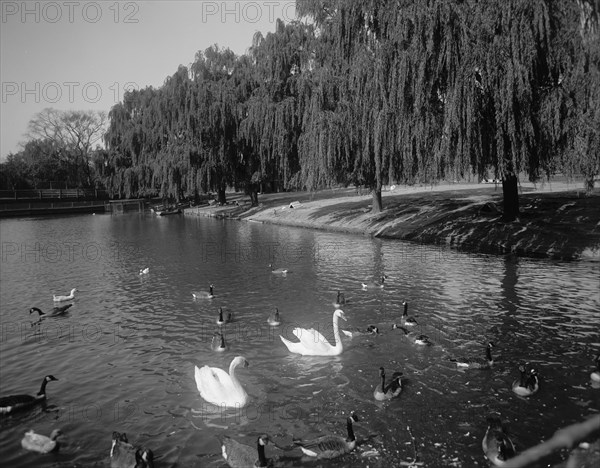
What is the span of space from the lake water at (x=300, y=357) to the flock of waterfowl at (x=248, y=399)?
0.62 ft

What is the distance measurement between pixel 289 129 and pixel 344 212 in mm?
9204

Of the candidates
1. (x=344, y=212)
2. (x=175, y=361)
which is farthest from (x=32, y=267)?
(x=344, y=212)

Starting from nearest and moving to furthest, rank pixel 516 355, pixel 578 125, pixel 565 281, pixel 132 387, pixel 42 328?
pixel 132 387
pixel 516 355
pixel 42 328
pixel 565 281
pixel 578 125

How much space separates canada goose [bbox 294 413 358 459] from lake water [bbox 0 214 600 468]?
0.61ft

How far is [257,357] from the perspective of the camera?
462 inches

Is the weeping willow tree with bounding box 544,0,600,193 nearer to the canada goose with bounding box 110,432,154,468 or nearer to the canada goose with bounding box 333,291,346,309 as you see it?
the canada goose with bounding box 333,291,346,309

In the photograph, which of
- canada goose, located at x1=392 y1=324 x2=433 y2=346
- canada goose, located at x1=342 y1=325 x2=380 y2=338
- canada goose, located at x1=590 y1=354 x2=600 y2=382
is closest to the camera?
canada goose, located at x1=590 y1=354 x2=600 y2=382

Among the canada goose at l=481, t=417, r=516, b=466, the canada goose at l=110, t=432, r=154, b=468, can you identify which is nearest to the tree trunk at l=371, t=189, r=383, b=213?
the canada goose at l=481, t=417, r=516, b=466

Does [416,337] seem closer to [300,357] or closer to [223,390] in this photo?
[300,357]

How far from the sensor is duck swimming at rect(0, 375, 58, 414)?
8.94m

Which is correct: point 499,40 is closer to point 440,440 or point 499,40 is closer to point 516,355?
point 516,355

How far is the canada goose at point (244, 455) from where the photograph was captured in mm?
7098

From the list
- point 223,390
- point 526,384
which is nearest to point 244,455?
point 223,390

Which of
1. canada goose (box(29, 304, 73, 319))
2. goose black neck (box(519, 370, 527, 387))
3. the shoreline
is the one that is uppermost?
the shoreline
